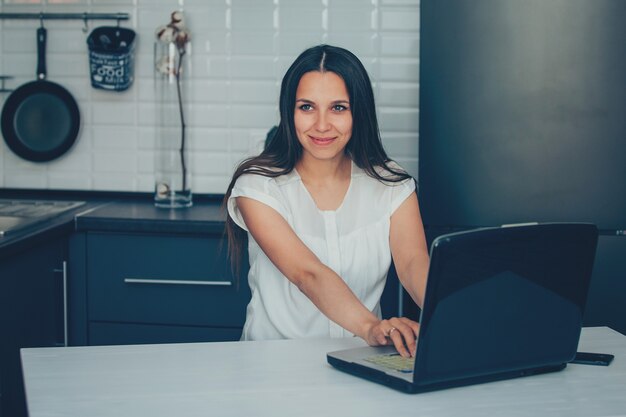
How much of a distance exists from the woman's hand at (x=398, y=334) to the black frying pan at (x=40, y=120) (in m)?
1.92

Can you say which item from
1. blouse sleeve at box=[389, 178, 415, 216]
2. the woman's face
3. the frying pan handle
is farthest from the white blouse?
the frying pan handle

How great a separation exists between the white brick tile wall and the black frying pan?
0.15 ft

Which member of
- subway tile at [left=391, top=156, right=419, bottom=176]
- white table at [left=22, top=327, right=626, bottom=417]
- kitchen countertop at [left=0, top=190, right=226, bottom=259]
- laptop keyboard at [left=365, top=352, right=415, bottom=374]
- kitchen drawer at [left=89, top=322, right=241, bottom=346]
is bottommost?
kitchen drawer at [left=89, top=322, right=241, bottom=346]

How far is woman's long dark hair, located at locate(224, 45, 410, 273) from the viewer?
2.03 m

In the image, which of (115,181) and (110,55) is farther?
(115,181)

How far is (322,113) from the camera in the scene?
2.01 m

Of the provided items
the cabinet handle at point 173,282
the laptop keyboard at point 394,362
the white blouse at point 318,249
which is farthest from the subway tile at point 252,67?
the laptop keyboard at point 394,362

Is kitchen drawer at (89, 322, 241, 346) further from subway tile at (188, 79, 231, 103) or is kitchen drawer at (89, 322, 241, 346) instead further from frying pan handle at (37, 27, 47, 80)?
frying pan handle at (37, 27, 47, 80)

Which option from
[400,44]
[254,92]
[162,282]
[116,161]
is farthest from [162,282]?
[400,44]

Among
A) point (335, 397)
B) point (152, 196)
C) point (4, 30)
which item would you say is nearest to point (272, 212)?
point (335, 397)

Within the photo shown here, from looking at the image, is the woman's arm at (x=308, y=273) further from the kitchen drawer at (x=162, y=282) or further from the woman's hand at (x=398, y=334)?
the kitchen drawer at (x=162, y=282)

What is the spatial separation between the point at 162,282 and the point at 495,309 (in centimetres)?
153

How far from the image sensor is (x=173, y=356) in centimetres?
153

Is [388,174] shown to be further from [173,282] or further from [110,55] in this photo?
[110,55]
